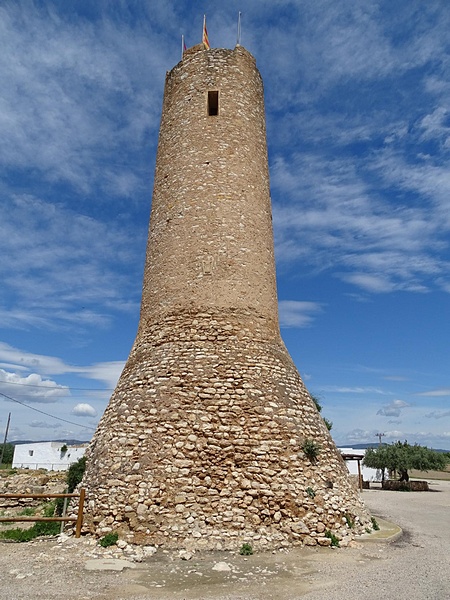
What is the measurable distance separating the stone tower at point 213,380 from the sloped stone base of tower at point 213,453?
0.03m

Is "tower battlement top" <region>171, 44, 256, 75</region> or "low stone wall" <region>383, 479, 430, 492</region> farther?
"low stone wall" <region>383, 479, 430, 492</region>

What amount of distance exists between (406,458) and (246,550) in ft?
99.0

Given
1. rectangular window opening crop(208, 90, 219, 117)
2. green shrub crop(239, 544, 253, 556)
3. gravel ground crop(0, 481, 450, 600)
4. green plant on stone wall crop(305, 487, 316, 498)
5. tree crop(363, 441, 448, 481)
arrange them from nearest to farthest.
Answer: gravel ground crop(0, 481, 450, 600)
green shrub crop(239, 544, 253, 556)
green plant on stone wall crop(305, 487, 316, 498)
rectangular window opening crop(208, 90, 219, 117)
tree crop(363, 441, 448, 481)

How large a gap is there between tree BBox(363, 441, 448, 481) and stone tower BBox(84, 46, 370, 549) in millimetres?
27062

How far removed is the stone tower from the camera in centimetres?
862

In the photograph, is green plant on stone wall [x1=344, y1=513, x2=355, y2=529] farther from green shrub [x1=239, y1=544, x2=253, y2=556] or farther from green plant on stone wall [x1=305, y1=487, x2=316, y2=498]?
green shrub [x1=239, y1=544, x2=253, y2=556]

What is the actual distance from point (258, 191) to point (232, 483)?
7.83m

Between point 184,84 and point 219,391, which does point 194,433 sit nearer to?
point 219,391

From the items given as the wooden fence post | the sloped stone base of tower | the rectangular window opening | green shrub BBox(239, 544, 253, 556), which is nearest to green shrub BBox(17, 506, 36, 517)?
the sloped stone base of tower

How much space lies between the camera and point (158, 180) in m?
13.1

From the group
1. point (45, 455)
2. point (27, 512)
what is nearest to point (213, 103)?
point (27, 512)

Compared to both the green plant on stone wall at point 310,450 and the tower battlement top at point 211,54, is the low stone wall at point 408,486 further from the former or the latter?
the tower battlement top at point 211,54

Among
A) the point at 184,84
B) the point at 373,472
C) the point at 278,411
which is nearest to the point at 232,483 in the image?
the point at 278,411

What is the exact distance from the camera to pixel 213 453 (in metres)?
9.12
